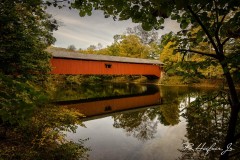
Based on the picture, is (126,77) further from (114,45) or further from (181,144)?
(181,144)

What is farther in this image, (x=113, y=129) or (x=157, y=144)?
(x=113, y=129)

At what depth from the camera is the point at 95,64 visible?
26.8 meters

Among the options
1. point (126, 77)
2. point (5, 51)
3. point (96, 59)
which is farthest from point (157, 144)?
point (126, 77)

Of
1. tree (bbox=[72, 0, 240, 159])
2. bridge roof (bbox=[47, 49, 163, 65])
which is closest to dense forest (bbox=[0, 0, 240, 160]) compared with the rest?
tree (bbox=[72, 0, 240, 159])

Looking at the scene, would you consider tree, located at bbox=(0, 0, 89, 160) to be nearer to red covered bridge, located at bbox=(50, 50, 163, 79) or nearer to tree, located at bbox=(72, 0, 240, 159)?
tree, located at bbox=(72, 0, 240, 159)

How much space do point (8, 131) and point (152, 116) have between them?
27.4ft

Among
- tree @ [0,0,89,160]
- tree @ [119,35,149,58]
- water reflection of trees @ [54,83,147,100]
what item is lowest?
water reflection of trees @ [54,83,147,100]

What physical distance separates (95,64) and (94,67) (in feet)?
1.32

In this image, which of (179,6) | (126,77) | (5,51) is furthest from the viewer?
(126,77)

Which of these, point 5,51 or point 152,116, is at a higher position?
point 5,51

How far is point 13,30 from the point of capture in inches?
317

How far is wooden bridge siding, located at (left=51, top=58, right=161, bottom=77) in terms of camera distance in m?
23.4

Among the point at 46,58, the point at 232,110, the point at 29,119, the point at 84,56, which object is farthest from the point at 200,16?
the point at 84,56

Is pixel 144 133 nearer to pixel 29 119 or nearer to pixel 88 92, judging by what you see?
pixel 29 119
